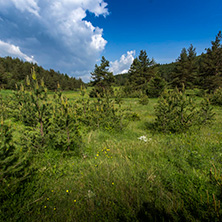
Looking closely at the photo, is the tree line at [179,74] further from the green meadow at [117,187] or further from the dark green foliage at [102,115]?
the green meadow at [117,187]

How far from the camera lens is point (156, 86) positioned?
92.2ft

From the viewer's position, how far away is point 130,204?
7.42 feet

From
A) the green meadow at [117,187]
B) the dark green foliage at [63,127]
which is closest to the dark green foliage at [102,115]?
the dark green foliage at [63,127]

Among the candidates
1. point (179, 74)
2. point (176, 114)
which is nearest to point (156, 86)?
point (179, 74)

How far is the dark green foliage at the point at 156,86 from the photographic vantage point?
27.0 m

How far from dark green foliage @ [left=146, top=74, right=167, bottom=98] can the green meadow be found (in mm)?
25985

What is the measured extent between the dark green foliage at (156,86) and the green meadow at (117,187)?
26.0 metres

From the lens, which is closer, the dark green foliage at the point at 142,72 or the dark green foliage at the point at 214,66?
the dark green foliage at the point at 214,66

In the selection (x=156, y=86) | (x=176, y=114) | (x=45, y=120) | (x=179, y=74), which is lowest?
(x=45, y=120)

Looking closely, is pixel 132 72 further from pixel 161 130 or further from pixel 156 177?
pixel 156 177

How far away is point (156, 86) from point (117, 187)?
29.6 m

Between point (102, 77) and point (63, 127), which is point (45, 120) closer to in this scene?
point (63, 127)

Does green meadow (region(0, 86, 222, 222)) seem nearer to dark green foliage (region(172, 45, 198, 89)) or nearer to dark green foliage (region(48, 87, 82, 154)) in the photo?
dark green foliage (region(48, 87, 82, 154))

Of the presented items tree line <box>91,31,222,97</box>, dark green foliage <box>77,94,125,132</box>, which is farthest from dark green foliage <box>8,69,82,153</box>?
tree line <box>91,31,222,97</box>
